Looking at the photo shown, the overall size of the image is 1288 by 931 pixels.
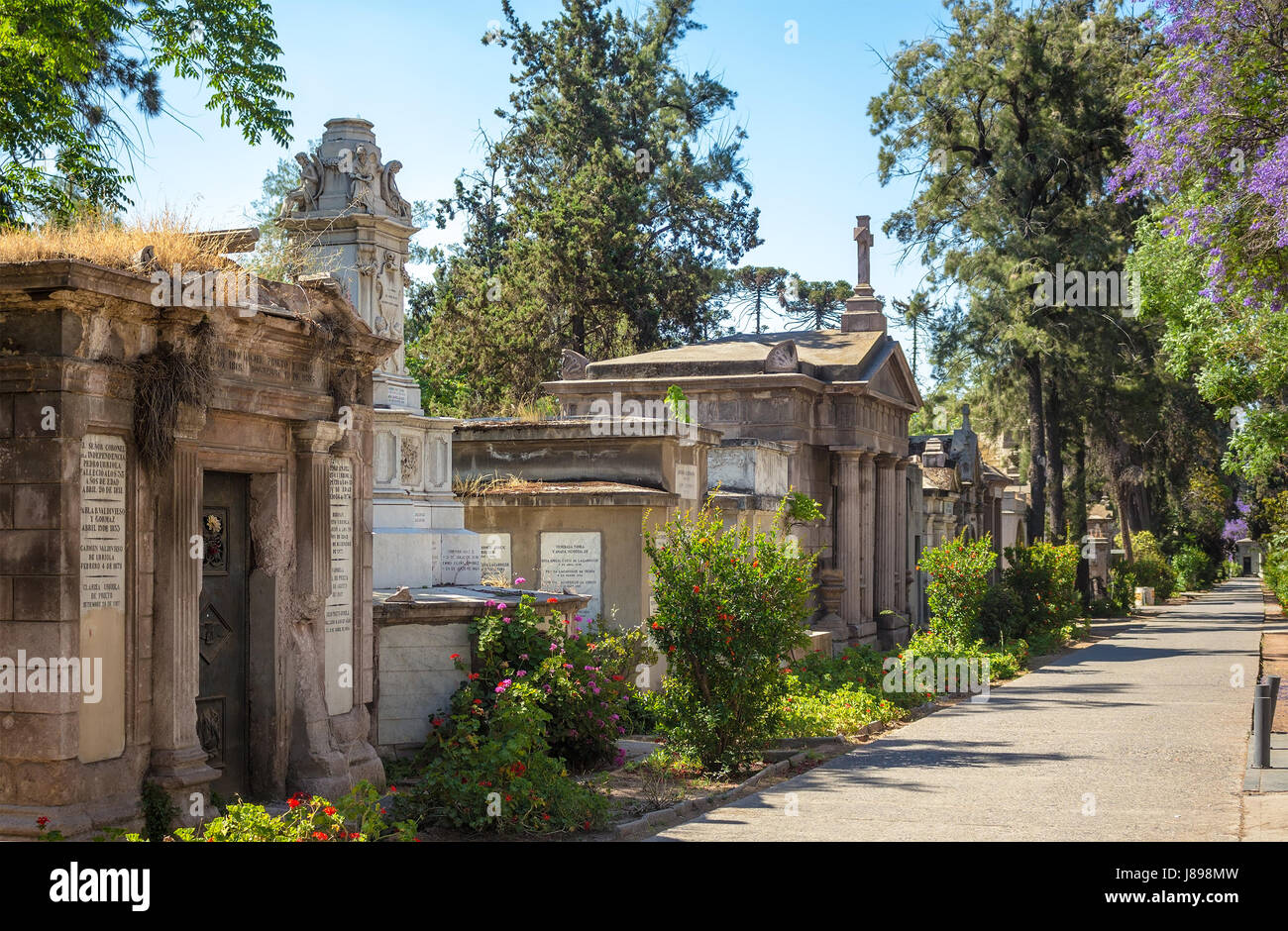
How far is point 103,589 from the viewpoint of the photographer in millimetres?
7234

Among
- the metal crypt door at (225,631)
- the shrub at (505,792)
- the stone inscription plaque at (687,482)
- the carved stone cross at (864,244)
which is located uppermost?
the carved stone cross at (864,244)

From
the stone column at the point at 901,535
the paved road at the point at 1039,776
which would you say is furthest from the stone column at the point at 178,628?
the stone column at the point at 901,535

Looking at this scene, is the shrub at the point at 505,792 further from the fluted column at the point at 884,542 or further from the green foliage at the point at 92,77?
the fluted column at the point at 884,542

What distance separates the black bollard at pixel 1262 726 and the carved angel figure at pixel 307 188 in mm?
9210

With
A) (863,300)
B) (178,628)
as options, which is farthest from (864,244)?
(178,628)

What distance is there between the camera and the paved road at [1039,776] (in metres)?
8.48

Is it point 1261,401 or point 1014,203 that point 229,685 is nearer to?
point 1261,401

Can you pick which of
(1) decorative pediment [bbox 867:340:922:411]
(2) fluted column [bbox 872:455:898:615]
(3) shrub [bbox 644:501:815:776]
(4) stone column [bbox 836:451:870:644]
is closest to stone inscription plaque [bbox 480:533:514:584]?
(3) shrub [bbox 644:501:815:776]

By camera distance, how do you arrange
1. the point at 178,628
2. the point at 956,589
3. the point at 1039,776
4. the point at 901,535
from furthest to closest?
the point at 901,535, the point at 956,589, the point at 1039,776, the point at 178,628

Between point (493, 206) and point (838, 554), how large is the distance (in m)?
19.3

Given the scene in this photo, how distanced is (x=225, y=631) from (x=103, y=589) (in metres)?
1.49

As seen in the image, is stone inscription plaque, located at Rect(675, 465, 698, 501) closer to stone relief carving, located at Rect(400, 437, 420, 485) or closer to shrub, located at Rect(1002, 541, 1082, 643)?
stone relief carving, located at Rect(400, 437, 420, 485)

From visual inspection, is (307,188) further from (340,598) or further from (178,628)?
(178,628)

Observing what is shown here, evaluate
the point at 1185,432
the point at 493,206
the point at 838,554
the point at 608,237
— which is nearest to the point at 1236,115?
the point at 838,554
